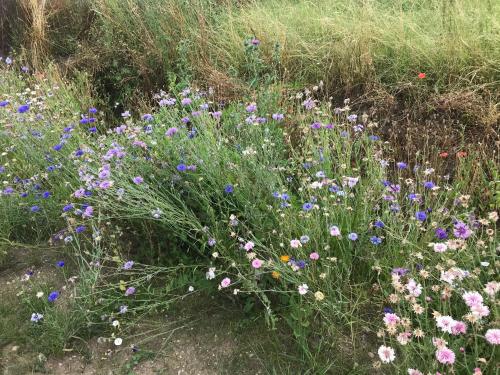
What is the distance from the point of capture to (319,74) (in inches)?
150

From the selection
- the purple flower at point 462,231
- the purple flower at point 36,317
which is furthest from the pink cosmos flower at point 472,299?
the purple flower at point 36,317

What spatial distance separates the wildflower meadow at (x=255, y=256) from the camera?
1743 millimetres

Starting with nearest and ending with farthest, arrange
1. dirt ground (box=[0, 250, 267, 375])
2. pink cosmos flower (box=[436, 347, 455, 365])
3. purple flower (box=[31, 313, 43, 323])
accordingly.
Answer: pink cosmos flower (box=[436, 347, 455, 365])
dirt ground (box=[0, 250, 267, 375])
purple flower (box=[31, 313, 43, 323])

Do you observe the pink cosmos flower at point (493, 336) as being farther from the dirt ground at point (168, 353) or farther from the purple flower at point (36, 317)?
the purple flower at point (36, 317)

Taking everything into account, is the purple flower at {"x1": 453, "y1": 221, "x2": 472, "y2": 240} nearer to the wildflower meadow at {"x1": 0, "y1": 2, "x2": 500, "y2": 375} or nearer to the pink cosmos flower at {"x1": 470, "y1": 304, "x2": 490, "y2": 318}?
the wildflower meadow at {"x1": 0, "y1": 2, "x2": 500, "y2": 375}

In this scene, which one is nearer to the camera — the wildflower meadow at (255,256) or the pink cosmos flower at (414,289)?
the pink cosmos flower at (414,289)

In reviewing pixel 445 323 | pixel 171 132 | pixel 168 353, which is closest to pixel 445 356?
pixel 445 323

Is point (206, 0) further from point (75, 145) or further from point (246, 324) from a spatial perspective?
point (246, 324)

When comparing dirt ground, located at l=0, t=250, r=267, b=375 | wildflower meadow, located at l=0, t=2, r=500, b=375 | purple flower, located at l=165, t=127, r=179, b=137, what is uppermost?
purple flower, located at l=165, t=127, r=179, b=137

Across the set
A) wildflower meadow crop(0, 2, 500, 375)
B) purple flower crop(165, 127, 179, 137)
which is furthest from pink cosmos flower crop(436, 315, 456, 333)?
purple flower crop(165, 127, 179, 137)

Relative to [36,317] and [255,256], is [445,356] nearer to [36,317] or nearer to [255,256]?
[255,256]

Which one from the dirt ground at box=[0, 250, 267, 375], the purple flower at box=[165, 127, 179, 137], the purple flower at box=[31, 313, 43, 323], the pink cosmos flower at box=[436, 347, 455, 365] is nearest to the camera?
the pink cosmos flower at box=[436, 347, 455, 365]

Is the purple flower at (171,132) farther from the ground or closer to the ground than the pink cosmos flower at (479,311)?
farther from the ground

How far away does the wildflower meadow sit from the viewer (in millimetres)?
1743
